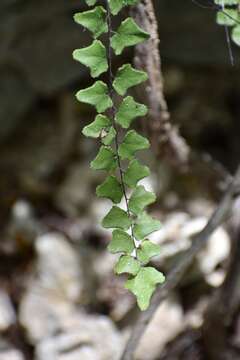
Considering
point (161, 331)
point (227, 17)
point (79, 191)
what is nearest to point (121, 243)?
point (227, 17)

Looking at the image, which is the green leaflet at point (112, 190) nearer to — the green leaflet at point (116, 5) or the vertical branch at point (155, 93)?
the green leaflet at point (116, 5)

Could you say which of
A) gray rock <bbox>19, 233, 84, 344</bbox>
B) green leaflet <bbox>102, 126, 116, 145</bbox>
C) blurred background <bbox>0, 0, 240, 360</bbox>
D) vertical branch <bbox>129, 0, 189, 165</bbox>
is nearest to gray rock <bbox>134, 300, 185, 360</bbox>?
blurred background <bbox>0, 0, 240, 360</bbox>

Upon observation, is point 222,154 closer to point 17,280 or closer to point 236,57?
point 236,57

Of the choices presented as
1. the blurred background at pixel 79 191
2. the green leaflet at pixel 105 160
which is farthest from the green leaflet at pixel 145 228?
the blurred background at pixel 79 191

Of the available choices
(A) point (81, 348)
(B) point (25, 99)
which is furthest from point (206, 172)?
(B) point (25, 99)

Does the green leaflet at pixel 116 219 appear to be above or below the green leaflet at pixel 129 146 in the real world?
below

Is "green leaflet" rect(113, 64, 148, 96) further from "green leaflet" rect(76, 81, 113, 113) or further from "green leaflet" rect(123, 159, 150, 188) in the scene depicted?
"green leaflet" rect(123, 159, 150, 188)
